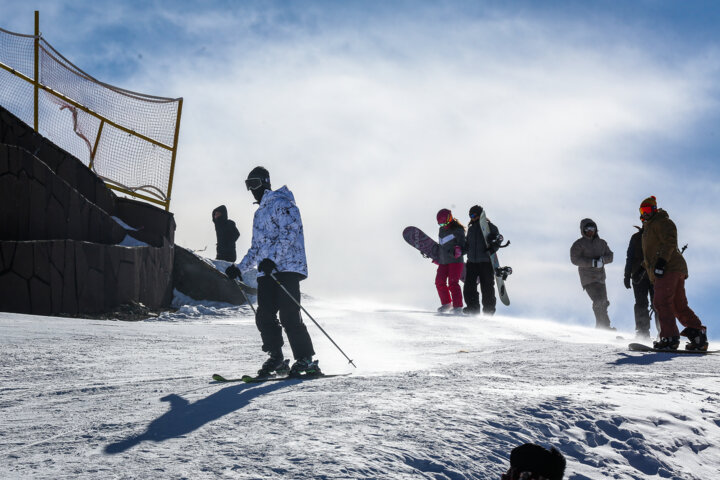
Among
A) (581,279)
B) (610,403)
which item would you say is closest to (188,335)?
(610,403)

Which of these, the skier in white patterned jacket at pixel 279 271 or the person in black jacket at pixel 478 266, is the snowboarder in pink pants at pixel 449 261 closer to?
the person in black jacket at pixel 478 266

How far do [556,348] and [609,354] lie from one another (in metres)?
0.68

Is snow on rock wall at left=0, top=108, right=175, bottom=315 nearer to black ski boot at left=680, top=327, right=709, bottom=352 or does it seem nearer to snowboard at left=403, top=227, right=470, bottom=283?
snowboard at left=403, top=227, right=470, bottom=283

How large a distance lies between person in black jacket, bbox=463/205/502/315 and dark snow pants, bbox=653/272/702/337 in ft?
16.0

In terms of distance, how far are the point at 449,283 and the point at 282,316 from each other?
8.08 meters

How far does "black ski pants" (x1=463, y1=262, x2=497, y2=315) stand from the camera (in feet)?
40.4

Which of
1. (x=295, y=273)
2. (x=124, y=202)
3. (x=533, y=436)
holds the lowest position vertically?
(x=533, y=436)

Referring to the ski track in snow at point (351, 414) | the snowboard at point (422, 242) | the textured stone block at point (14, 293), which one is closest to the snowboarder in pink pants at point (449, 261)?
the snowboard at point (422, 242)

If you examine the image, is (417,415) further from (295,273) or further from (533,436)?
(295,273)

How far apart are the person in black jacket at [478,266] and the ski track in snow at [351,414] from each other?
5.50 metres

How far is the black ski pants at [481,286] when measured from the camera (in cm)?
1232

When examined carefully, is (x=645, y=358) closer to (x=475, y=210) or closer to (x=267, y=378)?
(x=267, y=378)

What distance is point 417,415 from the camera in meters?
3.59

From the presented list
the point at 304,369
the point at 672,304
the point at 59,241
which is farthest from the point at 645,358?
the point at 59,241
